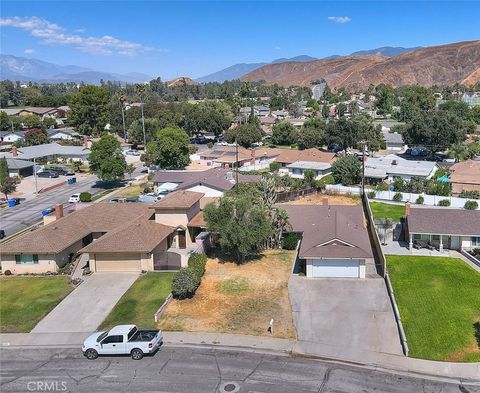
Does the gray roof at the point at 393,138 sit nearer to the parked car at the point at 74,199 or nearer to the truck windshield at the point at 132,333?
the parked car at the point at 74,199

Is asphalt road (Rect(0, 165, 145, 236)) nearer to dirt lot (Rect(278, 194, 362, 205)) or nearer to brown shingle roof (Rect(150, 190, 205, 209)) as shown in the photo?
brown shingle roof (Rect(150, 190, 205, 209))

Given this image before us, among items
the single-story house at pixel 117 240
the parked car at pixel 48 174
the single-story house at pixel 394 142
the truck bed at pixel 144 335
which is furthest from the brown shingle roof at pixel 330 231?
the single-story house at pixel 394 142

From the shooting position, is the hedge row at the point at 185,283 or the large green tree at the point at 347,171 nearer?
the hedge row at the point at 185,283

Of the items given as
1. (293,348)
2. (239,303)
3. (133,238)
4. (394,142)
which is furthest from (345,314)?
(394,142)

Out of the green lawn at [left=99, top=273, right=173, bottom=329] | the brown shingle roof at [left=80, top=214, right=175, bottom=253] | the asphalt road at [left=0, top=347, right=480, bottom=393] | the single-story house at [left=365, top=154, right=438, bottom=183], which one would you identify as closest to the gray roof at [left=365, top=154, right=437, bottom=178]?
the single-story house at [left=365, top=154, right=438, bottom=183]

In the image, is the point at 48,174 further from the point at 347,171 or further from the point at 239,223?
the point at 239,223
